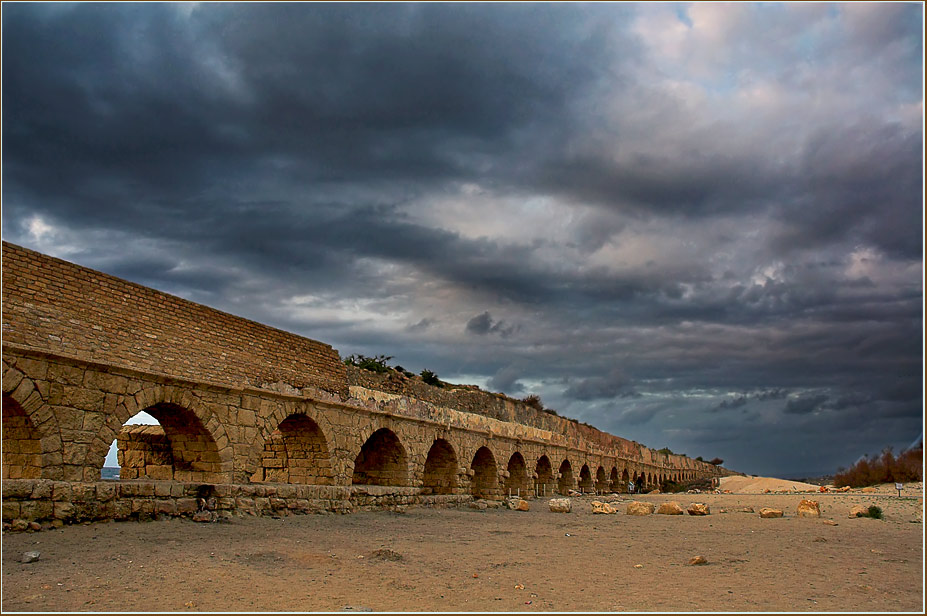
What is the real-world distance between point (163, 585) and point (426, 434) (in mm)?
11148

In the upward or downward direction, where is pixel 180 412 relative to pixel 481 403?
downward

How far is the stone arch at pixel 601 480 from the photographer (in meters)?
33.8

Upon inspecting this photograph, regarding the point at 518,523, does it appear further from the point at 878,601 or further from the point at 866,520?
the point at 878,601

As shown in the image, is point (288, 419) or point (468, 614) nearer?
point (468, 614)

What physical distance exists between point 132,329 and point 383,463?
761 cm

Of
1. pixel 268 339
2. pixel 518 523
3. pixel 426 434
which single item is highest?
pixel 268 339

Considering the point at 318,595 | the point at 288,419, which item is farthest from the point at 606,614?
the point at 288,419

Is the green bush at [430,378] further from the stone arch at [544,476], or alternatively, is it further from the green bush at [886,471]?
the green bush at [886,471]

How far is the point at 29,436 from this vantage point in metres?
8.27

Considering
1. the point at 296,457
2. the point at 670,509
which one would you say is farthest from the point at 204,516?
the point at 670,509

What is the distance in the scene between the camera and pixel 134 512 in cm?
888

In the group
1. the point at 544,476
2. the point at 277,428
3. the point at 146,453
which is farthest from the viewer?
the point at 544,476

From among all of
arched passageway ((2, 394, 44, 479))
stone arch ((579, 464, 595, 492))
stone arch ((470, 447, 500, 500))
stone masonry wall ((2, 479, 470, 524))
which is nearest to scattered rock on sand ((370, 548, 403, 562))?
stone masonry wall ((2, 479, 470, 524))

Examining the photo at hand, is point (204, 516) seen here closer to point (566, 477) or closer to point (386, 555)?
point (386, 555)
